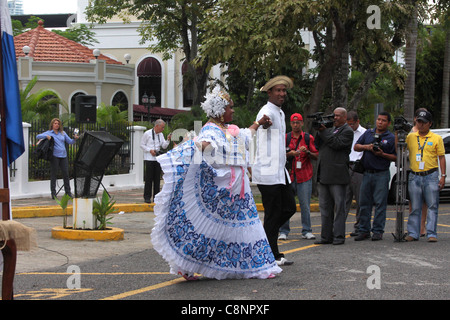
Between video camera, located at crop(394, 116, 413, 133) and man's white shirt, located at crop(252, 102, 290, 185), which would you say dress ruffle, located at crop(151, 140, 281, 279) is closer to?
man's white shirt, located at crop(252, 102, 290, 185)

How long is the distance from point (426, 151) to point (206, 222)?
470 cm

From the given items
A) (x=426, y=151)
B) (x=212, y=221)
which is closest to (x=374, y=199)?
(x=426, y=151)

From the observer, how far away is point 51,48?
32.5 meters

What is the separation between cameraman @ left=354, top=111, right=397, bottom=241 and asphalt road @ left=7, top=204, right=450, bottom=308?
31 cm

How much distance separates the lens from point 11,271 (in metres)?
5.48

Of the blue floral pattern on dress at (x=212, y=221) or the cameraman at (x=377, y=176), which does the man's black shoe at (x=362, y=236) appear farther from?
the blue floral pattern on dress at (x=212, y=221)

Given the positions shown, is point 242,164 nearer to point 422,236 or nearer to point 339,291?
point 339,291

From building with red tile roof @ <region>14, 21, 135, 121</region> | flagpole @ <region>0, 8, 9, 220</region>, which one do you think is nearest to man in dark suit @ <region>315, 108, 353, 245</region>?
flagpole @ <region>0, 8, 9, 220</region>

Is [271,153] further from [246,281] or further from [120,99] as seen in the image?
[120,99]

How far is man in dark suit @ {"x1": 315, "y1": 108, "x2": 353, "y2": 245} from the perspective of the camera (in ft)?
33.8

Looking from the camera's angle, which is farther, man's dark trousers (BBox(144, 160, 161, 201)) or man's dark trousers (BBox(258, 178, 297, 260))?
man's dark trousers (BBox(144, 160, 161, 201))

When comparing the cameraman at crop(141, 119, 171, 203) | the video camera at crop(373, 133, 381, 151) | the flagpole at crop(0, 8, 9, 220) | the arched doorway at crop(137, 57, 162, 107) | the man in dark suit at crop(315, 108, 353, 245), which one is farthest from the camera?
the arched doorway at crop(137, 57, 162, 107)

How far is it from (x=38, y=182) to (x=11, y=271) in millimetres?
12231

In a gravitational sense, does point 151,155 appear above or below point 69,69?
below
